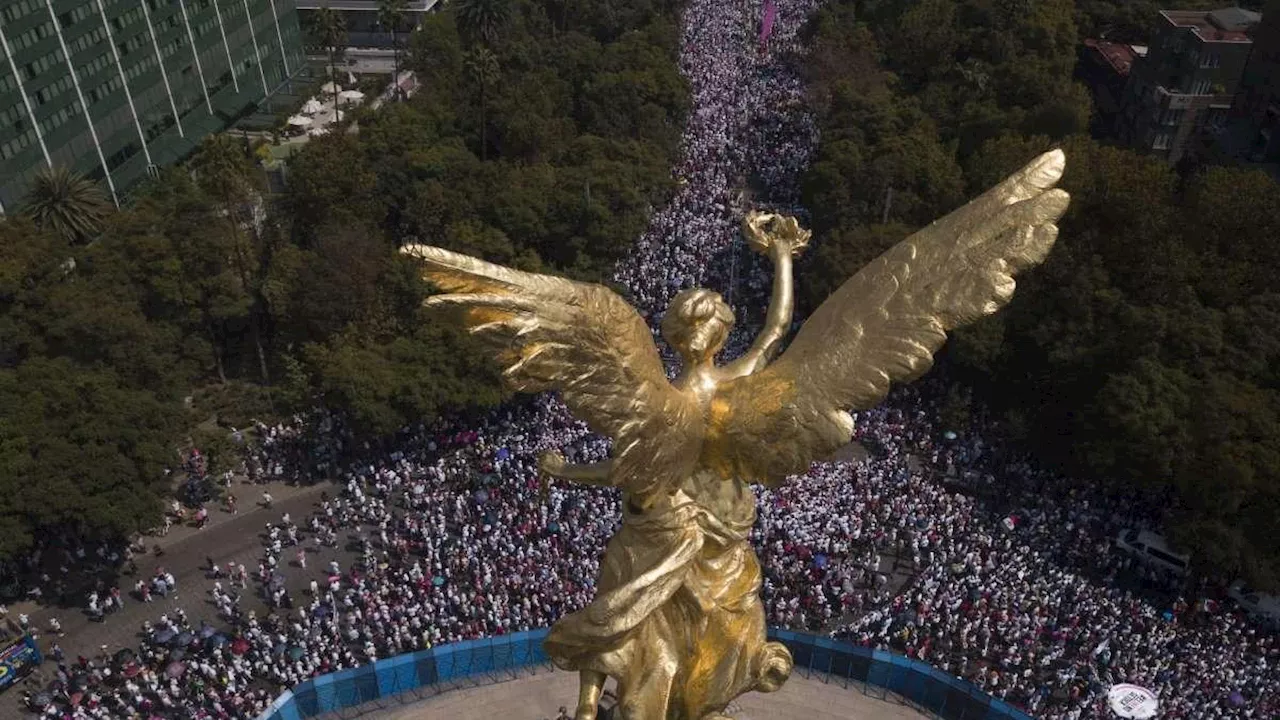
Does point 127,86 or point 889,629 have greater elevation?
point 127,86

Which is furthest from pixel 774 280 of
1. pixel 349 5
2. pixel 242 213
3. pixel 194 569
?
pixel 349 5

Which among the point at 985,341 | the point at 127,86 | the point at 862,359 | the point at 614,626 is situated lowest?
the point at 985,341

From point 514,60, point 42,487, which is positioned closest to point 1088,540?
point 42,487

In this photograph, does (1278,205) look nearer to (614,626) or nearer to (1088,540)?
(1088,540)

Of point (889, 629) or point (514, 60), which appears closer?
point (889, 629)

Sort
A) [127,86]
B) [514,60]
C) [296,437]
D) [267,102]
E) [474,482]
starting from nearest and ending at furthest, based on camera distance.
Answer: [474,482] < [296,437] < [127,86] < [514,60] < [267,102]

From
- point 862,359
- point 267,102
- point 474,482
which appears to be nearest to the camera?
point 862,359
